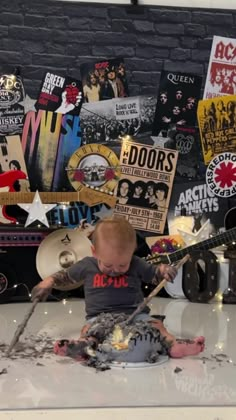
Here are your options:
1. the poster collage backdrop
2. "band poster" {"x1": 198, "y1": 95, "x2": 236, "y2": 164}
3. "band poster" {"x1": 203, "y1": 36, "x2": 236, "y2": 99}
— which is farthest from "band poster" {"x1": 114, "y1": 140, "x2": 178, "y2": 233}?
"band poster" {"x1": 203, "y1": 36, "x2": 236, "y2": 99}

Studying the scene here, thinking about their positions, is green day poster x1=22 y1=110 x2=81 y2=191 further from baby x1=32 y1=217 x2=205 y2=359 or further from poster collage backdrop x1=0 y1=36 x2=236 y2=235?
baby x1=32 y1=217 x2=205 y2=359

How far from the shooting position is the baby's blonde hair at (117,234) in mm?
1094

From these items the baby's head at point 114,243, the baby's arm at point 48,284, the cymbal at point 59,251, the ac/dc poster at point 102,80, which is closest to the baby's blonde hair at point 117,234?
the baby's head at point 114,243

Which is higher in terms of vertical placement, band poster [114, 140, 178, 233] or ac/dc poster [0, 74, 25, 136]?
ac/dc poster [0, 74, 25, 136]

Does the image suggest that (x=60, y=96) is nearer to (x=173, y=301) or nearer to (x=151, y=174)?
(x=151, y=174)

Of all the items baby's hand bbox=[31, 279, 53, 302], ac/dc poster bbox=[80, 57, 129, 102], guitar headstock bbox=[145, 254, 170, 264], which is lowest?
guitar headstock bbox=[145, 254, 170, 264]

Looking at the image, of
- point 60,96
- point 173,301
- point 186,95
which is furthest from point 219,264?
point 60,96

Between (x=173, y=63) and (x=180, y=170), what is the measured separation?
0.32 metres

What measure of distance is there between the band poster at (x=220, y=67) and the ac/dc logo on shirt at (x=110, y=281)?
2.83 ft

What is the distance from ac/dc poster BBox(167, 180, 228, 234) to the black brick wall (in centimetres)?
31

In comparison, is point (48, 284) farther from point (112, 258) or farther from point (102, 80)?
point (102, 80)

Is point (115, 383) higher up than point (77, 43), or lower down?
lower down

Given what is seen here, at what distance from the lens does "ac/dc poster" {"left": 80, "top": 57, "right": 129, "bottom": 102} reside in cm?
179

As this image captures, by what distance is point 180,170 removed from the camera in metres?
1.83
